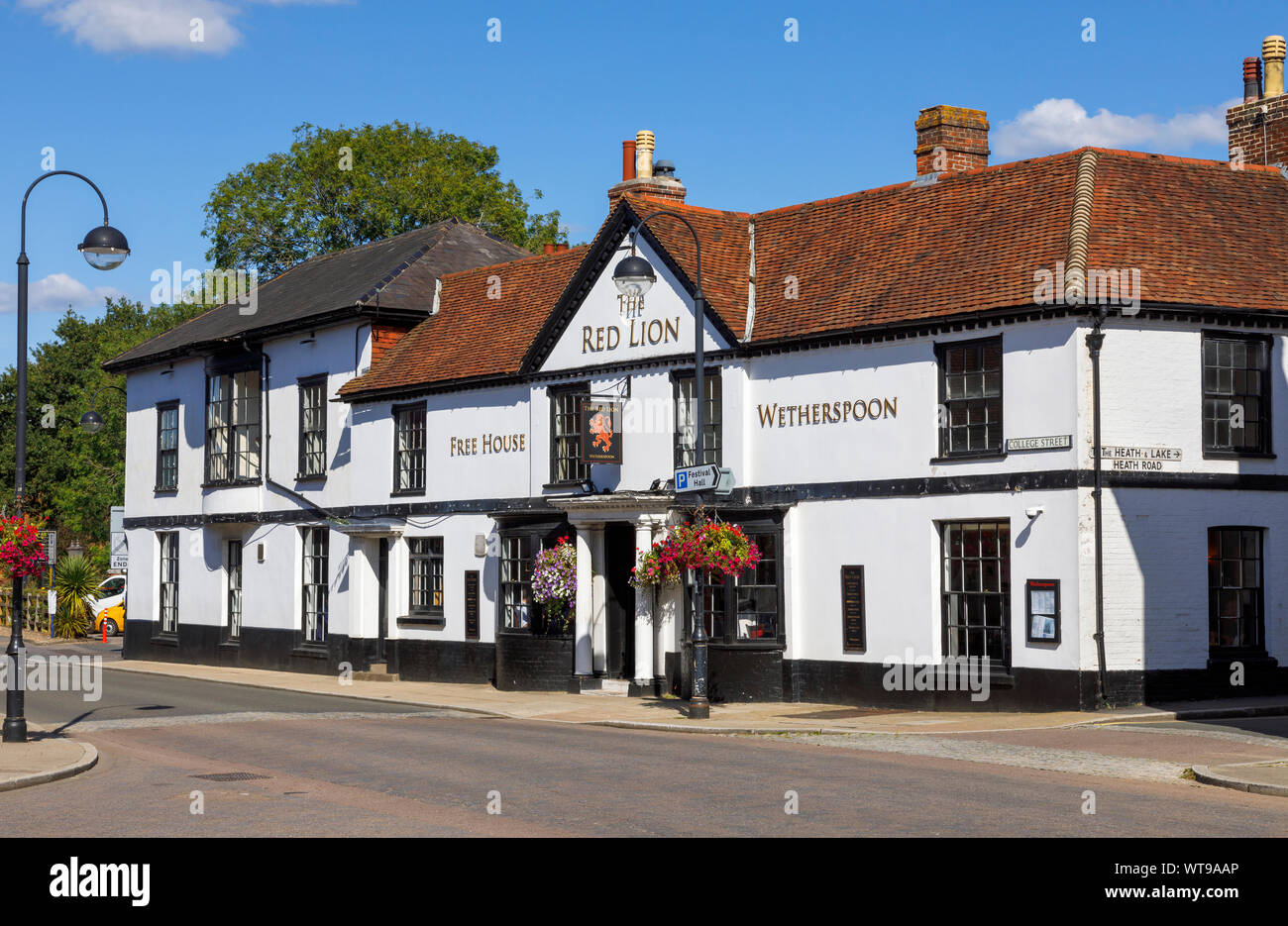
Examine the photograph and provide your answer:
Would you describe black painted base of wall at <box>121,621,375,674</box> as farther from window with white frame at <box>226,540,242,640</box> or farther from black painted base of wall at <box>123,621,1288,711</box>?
window with white frame at <box>226,540,242,640</box>

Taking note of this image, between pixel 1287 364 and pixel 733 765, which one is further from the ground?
pixel 1287 364

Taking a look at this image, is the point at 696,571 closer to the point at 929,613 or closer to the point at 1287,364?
→ the point at 929,613

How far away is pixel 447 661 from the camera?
3269cm

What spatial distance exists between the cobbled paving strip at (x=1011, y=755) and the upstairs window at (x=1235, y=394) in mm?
7005

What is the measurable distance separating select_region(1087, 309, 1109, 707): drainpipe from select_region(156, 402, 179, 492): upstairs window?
27.6m

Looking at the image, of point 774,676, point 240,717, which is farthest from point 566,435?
point 240,717

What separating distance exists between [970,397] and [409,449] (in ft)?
49.1

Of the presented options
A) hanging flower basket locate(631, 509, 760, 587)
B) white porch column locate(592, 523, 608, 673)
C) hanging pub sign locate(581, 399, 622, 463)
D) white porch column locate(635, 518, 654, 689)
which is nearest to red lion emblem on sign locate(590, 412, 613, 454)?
hanging pub sign locate(581, 399, 622, 463)

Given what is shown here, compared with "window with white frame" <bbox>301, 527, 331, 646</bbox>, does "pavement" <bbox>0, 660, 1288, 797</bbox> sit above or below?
below

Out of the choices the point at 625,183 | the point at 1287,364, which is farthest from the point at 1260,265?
the point at 625,183

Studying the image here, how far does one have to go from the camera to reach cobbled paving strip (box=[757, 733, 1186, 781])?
52.7 feet

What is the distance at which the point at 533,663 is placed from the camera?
29734mm
